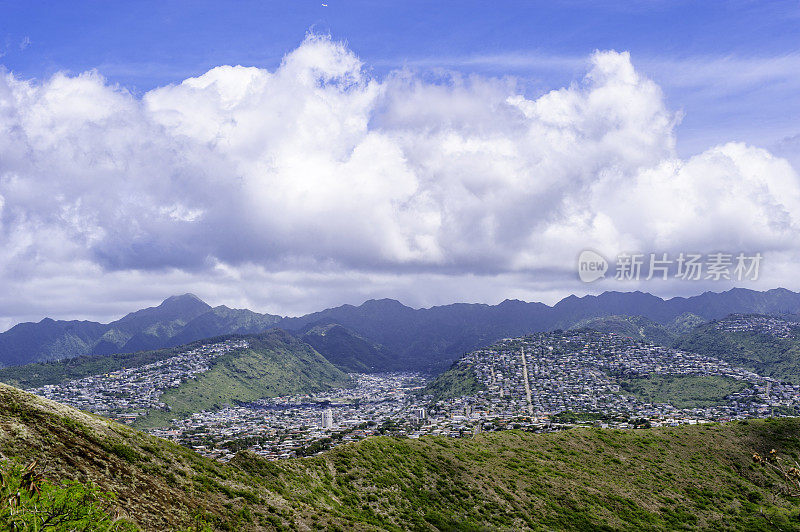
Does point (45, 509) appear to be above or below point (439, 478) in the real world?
above

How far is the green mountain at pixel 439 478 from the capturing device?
2583 centimetres

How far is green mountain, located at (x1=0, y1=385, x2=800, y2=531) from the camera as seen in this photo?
2583 cm

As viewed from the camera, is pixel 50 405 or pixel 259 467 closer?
A: pixel 50 405

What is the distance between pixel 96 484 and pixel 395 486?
28.2 m

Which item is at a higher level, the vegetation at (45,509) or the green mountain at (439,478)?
the vegetation at (45,509)

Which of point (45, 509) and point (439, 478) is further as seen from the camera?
point (439, 478)

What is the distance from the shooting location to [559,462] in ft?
207

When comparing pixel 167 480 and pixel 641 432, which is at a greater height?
pixel 167 480

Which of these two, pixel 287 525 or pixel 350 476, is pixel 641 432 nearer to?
pixel 350 476

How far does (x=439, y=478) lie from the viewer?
49531mm

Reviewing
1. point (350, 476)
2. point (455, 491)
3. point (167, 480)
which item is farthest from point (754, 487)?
point (167, 480)

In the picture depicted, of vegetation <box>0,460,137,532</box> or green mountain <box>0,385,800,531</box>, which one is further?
green mountain <box>0,385,800,531</box>

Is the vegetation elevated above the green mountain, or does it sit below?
above

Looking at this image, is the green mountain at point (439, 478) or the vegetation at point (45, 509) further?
the green mountain at point (439, 478)
